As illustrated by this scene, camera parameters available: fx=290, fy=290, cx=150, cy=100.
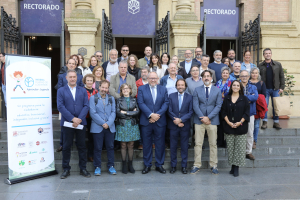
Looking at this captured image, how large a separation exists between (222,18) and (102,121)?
7757 mm

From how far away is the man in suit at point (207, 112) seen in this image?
236 inches

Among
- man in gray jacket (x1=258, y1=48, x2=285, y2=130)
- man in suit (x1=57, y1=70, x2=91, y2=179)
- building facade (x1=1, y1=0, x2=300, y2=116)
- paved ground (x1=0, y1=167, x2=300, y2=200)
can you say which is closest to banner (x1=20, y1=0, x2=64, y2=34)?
building facade (x1=1, y1=0, x2=300, y2=116)

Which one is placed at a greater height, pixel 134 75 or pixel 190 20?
pixel 190 20

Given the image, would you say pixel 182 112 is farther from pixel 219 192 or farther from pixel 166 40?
pixel 166 40

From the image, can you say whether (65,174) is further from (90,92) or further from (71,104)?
(90,92)

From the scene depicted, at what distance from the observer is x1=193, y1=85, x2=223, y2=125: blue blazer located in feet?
19.6

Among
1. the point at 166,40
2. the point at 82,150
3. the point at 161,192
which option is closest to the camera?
the point at 161,192

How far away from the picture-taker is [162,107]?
19.9 ft

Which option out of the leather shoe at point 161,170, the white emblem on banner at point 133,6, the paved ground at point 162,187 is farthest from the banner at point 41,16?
the leather shoe at point 161,170

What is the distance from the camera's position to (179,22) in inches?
404

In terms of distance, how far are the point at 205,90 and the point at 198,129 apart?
0.83 m

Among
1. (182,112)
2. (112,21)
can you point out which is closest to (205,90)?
(182,112)

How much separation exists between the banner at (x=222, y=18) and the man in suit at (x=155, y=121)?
6.07 metres

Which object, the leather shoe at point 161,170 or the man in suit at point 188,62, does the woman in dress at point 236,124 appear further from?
the man in suit at point 188,62
